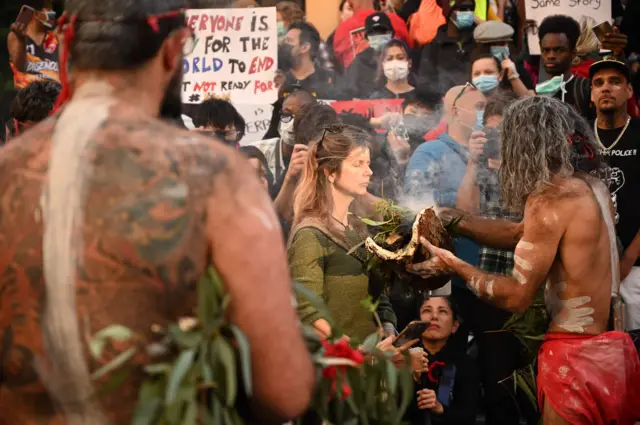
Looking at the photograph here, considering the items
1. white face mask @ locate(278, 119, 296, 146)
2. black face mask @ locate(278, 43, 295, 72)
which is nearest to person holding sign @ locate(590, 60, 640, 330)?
white face mask @ locate(278, 119, 296, 146)

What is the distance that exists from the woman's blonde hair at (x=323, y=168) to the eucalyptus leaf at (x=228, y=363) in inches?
106

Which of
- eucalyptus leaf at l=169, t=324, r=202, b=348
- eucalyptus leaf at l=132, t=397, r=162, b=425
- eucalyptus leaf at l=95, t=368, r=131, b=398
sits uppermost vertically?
eucalyptus leaf at l=169, t=324, r=202, b=348

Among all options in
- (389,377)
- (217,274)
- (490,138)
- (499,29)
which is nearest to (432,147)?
(490,138)

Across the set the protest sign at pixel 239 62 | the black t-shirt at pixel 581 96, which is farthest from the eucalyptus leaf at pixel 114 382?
the protest sign at pixel 239 62

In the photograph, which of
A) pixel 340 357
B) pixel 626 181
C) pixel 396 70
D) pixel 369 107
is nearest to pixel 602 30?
pixel 626 181

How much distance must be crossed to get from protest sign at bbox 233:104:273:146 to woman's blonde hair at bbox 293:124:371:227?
2186mm

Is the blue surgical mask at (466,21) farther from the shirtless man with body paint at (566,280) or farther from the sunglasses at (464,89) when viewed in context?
the shirtless man with body paint at (566,280)

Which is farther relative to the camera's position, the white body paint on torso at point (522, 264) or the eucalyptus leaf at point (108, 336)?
the white body paint on torso at point (522, 264)

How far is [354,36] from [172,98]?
531cm

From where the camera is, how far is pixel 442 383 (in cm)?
591

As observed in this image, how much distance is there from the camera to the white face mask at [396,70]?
23.7 ft

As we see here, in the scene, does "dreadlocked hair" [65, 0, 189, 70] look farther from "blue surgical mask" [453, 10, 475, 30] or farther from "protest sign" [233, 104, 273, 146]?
"blue surgical mask" [453, 10, 475, 30]

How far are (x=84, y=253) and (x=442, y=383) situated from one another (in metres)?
4.14

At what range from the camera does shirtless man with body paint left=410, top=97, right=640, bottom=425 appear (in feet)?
14.4
